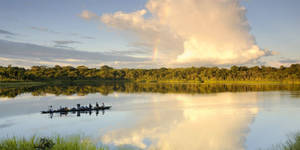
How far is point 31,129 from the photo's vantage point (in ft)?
48.5

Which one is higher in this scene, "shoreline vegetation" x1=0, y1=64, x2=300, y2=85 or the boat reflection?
"shoreline vegetation" x1=0, y1=64, x2=300, y2=85

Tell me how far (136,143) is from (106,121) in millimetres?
6281

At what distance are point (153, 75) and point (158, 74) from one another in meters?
2.58

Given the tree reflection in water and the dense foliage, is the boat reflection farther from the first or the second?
the dense foliage

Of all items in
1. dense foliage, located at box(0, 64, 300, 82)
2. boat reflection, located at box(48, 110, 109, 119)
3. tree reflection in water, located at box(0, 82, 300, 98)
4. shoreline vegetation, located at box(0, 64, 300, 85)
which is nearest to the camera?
boat reflection, located at box(48, 110, 109, 119)

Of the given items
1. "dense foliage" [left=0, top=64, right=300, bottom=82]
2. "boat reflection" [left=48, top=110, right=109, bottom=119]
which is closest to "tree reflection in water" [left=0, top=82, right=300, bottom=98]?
"boat reflection" [left=48, top=110, right=109, bottom=119]

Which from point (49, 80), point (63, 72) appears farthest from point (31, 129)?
point (63, 72)

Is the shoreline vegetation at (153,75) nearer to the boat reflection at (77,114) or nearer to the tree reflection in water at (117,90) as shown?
the tree reflection in water at (117,90)

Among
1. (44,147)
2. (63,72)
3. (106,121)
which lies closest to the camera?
(44,147)

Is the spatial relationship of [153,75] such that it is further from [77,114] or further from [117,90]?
[77,114]

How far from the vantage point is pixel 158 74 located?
104562mm

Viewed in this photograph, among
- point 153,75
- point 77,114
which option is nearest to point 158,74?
point 153,75

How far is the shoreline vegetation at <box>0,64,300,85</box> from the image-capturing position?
73750 mm

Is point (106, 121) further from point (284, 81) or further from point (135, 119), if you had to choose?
point (284, 81)
